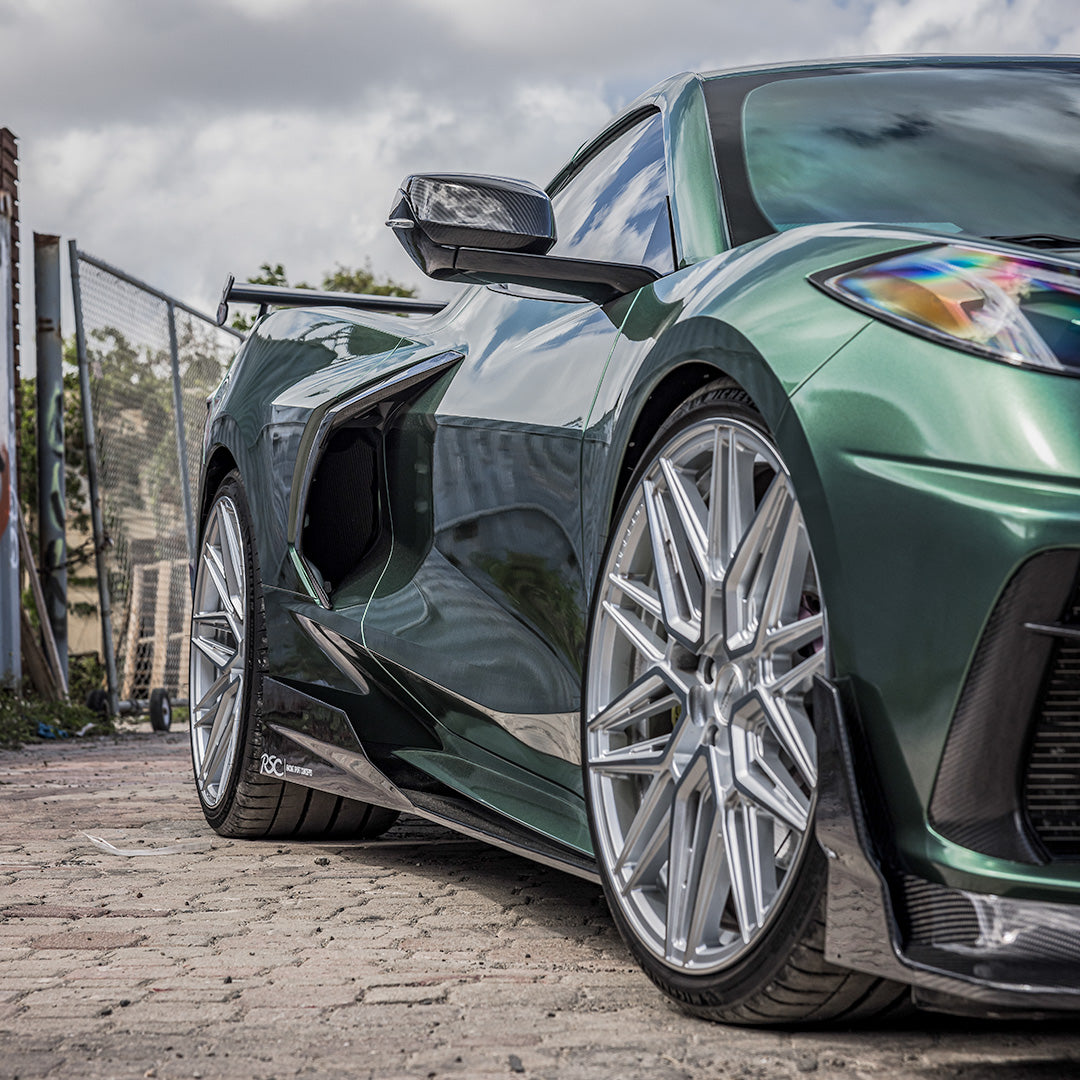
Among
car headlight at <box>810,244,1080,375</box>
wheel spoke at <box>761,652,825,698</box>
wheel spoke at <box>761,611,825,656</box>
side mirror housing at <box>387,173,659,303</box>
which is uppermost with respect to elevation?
side mirror housing at <box>387,173,659,303</box>

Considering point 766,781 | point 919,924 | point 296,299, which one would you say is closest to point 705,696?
point 766,781

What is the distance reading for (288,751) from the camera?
4.18 m

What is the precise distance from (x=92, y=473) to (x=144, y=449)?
82 cm

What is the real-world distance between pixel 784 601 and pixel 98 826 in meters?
3.24

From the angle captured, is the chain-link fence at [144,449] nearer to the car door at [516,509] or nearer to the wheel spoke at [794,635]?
the car door at [516,509]

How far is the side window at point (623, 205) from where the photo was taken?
3.06 m

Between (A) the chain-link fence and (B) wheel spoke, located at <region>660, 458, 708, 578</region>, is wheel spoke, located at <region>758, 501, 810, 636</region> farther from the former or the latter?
(A) the chain-link fence

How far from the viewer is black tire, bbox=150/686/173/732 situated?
10508mm

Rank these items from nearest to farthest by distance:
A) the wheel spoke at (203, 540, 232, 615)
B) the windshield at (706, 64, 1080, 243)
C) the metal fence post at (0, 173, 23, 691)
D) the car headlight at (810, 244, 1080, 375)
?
the car headlight at (810, 244, 1080, 375) → the windshield at (706, 64, 1080, 243) → the wheel spoke at (203, 540, 232, 615) → the metal fence post at (0, 173, 23, 691)

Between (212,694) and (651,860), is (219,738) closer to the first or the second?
(212,694)

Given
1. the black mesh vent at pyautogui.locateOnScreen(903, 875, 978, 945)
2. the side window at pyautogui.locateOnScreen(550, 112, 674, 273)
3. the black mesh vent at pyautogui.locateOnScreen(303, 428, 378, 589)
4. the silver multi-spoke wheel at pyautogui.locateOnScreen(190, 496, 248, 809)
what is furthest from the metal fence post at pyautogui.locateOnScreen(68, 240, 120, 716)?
the black mesh vent at pyautogui.locateOnScreen(903, 875, 978, 945)

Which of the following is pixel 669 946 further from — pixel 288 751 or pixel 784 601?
pixel 288 751

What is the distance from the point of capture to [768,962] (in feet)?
7.07

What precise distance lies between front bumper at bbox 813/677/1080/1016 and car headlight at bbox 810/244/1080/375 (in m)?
0.45
